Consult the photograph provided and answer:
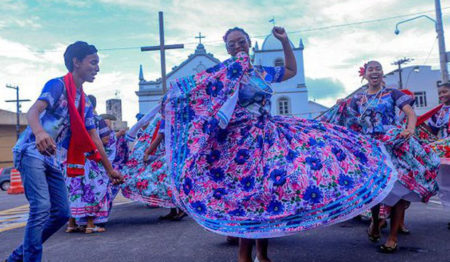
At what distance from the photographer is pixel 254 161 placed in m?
3.12

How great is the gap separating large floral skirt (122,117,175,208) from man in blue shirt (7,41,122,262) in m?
2.52

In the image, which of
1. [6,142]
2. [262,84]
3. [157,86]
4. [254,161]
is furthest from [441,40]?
[6,142]

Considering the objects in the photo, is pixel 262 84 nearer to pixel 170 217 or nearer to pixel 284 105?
pixel 170 217

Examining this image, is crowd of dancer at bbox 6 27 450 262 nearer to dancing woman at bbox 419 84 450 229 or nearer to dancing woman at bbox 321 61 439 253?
dancing woman at bbox 321 61 439 253

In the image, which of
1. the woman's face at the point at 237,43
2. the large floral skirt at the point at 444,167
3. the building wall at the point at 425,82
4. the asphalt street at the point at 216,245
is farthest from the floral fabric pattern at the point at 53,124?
the building wall at the point at 425,82

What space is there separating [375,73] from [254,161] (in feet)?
6.97

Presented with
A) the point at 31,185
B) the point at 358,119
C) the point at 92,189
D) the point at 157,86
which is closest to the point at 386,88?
the point at 358,119

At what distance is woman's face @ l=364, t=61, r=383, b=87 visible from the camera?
4543 mm

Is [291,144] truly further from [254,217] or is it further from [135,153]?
[135,153]

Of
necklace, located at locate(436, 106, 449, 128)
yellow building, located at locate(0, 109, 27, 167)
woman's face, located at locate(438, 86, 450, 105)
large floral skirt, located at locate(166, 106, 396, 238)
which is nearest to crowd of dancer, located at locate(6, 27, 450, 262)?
large floral skirt, located at locate(166, 106, 396, 238)

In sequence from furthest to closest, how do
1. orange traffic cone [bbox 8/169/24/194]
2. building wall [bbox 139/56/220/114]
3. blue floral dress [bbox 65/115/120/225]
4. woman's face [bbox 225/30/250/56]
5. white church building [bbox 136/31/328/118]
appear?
building wall [bbox 139/56/220/114], white church building [bbox 136/31/328/118], orange traffic cone [bbox 8/169/24/194], blue floral dress [bbox 65/115/120/225], woman's face [bbox 225/30/250/56]

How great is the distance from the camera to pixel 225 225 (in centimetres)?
293

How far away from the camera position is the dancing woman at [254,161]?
288 centimetres

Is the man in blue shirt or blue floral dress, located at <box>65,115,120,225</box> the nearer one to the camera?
the man in blue shirt
